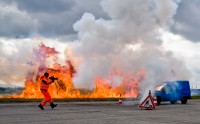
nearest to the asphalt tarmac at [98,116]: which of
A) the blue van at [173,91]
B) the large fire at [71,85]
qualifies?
the blue van at [173,91]

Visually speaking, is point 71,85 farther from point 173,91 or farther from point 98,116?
point 98,116

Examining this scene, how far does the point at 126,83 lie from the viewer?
42625mm

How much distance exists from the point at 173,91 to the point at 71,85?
16.3m

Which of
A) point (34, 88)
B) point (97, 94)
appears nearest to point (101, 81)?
point (97, 94)

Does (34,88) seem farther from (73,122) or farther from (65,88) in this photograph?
(73,122)

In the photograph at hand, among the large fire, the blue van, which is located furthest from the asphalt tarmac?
the large fire

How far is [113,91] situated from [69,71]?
6078 millimetres

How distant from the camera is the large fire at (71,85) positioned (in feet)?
142

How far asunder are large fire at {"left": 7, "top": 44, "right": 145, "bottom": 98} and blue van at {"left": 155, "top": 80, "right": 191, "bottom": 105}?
9.56 meters

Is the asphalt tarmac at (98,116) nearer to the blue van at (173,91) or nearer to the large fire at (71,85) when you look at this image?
the blue van at (173,91)

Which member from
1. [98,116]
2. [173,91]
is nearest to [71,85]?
[173,91]

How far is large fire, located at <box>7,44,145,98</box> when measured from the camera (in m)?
43.1

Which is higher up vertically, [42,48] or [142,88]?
[42,48]

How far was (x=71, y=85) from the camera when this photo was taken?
45.1m
